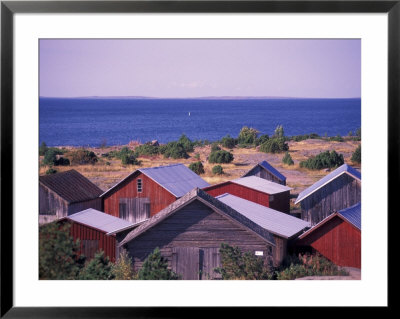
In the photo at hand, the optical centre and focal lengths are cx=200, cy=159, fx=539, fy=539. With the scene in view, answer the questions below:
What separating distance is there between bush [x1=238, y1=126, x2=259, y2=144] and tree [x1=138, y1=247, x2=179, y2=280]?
9.74ft

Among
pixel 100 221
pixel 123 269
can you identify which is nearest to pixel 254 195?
pixel 100 221

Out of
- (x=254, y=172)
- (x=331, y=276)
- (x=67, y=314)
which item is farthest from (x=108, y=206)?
(x=331, y=276)

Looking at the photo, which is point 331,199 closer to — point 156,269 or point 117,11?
point 156,269

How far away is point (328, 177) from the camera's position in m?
10.6

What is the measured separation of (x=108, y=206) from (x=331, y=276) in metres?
5.13

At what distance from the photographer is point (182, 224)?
980 centimetres

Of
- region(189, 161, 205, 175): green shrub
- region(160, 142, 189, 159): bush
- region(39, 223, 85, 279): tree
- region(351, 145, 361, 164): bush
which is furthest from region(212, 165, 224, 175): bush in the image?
region(39, 223, 85, 279): tree

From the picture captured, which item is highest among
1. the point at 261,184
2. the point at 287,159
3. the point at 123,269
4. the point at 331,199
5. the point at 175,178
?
the point at 287,159

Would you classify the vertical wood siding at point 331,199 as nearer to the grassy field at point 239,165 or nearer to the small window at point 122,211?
the grassy field at point 239,165

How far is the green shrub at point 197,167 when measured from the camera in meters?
10.9

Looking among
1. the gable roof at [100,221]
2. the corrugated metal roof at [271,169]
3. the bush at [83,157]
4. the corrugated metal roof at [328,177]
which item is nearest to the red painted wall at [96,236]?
the gable roof at [100,221]

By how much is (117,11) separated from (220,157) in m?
4.81

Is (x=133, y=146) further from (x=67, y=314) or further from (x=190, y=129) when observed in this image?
(x=67, y=314)

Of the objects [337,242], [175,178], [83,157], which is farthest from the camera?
[175,178]
